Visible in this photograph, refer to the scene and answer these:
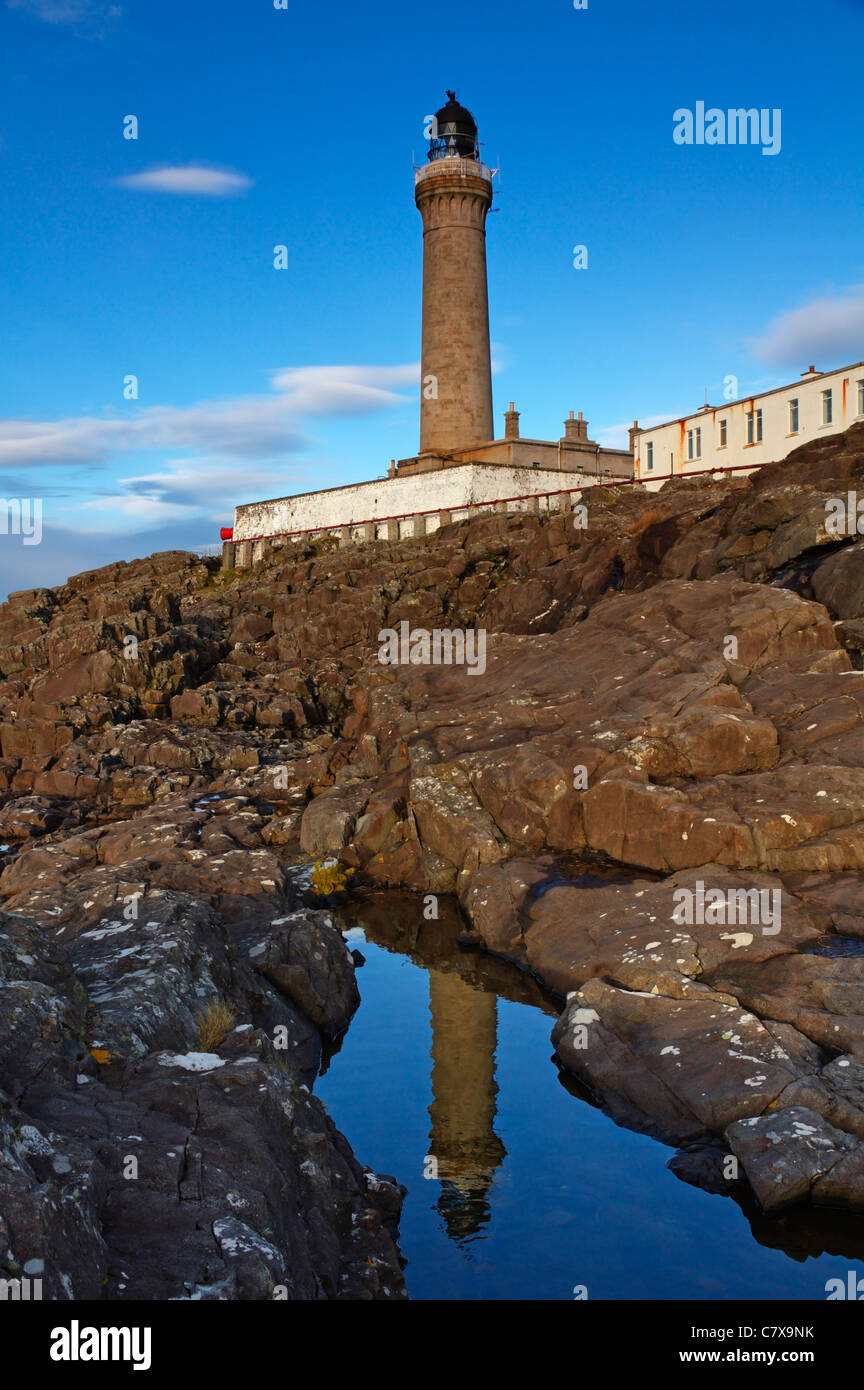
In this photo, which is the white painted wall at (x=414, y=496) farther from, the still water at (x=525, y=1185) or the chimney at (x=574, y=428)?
the still water at (x=525, y=1185)

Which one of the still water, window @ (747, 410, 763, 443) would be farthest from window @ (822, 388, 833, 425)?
the still water

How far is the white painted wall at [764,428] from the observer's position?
47500 mm

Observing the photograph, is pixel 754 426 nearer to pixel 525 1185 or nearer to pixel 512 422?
pixel 512 422

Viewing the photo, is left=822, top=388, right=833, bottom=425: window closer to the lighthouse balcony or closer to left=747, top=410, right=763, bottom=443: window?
left=747, top=410, right=763, bottom=443: window

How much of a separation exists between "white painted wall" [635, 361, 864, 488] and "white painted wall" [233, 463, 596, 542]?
508 centimetres

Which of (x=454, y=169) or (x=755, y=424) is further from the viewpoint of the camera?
(x=454, y=169)

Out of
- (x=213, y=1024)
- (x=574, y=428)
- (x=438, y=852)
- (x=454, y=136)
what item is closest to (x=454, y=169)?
(x=454, y=136)

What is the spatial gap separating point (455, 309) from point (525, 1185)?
5933 centimetres

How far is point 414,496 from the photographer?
6375 centimetres

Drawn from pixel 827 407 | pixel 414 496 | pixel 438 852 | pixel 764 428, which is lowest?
pixel 438 852

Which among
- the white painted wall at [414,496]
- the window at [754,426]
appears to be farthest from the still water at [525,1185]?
the white painted wall at [414,496]

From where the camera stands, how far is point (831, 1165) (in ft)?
39.7

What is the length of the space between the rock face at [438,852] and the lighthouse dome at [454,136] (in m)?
32.2
